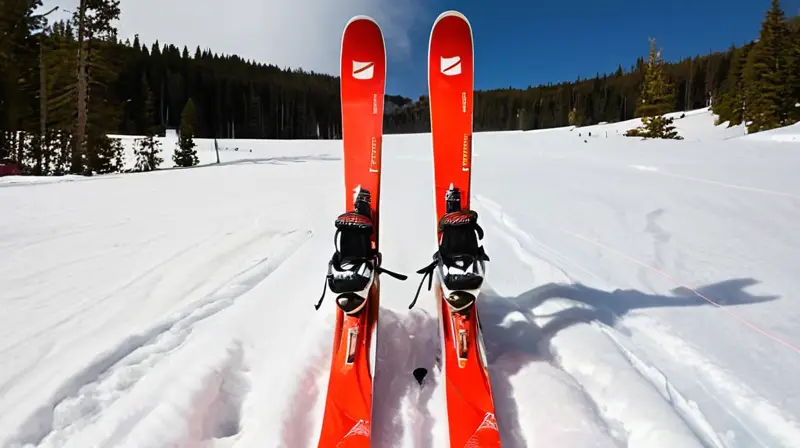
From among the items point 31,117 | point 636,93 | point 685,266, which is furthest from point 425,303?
point 636,93

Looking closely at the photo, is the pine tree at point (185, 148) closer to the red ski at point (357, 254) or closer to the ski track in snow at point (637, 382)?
the red ski at point (357, 254)

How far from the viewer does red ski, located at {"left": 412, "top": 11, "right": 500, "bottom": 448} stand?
161 cm

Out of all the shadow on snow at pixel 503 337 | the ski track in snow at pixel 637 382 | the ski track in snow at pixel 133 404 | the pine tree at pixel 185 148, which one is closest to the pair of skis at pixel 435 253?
the shadow on snow at pixel 503 337

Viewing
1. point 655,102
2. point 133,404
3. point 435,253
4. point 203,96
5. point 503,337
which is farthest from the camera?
point 203,96

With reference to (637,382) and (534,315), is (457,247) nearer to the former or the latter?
(534,315)

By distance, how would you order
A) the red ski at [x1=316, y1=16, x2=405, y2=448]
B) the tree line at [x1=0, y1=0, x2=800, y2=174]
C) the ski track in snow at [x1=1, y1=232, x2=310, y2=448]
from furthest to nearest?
the tree line at [x1=0, y1=0, x2=800, y2=174] → the red ski at [x1=316, y1=16, x2=405, y2=448] → the ski track in snow at [x1=1, y1=232, x2=310, y2=448]

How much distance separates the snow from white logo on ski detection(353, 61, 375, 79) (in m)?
1.62

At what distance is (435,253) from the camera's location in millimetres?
2072

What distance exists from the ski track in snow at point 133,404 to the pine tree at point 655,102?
34346 millimetres

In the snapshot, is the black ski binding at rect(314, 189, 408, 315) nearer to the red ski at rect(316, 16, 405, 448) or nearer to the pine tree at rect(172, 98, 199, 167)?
the red ski at rect(316, 16, 405, 448)

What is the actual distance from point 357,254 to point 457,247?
50 centimetres

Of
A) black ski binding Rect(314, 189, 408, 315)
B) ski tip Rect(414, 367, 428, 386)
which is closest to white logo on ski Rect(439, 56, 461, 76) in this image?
black ski binding Rect(314, 189, 408, 315)

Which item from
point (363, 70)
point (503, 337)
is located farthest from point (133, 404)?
point (363, 70)

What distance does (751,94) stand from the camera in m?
27.4
